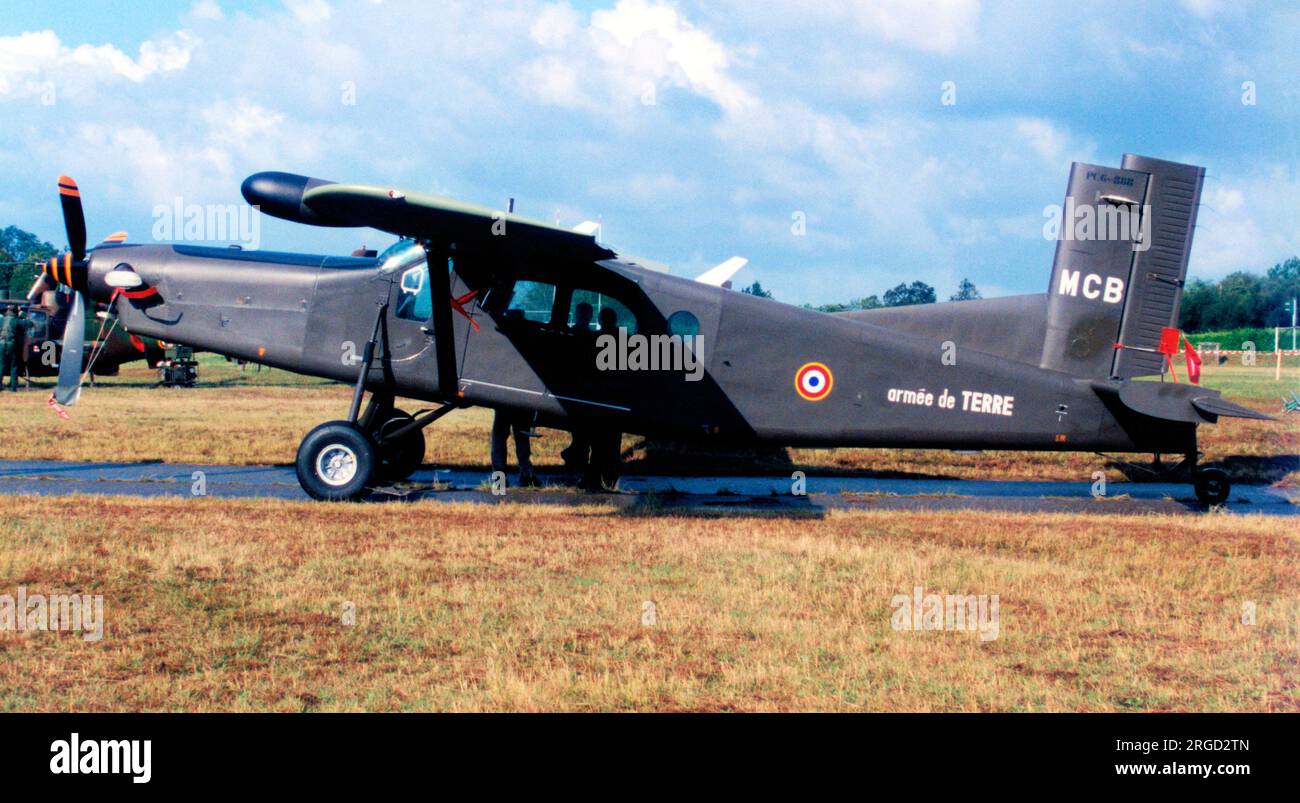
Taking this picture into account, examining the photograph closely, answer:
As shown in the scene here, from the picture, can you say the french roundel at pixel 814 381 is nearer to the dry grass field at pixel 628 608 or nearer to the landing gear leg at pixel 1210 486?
the dry grass field at pixel 628 608

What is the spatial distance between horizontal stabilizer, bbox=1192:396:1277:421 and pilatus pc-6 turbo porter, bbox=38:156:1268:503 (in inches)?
1.4

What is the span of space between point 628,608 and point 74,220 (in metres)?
9.40

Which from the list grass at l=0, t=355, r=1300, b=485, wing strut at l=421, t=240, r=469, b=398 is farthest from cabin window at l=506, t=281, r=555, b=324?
grass at l=0, t=355, r=1300, b=485

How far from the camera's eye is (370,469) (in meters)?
11.7

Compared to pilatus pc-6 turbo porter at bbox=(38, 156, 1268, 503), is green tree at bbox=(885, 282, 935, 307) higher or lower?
higher

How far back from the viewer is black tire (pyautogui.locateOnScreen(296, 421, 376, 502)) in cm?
1162

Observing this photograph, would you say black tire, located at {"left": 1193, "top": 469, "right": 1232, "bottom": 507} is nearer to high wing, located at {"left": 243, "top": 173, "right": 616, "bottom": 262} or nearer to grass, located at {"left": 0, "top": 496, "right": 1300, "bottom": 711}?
grass, located at {"left": 0, "top": 496, "right": 1300, "bottom": 711}

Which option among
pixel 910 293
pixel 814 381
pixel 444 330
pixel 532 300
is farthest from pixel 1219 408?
pixel 910 293

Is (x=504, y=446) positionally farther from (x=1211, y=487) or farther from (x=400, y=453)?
(x=1211, y=487)

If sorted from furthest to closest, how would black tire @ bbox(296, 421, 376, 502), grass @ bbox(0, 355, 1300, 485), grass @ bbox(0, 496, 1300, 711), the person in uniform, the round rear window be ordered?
the person in uniform → grass @ bbox(0, 355, 1300, 485) → the round rear window → black tire @ bbox(296, 421, 376, 502) → grass @ bbox(0, 496, 1300, 711)

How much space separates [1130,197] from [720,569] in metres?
7.77

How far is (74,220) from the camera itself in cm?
1252

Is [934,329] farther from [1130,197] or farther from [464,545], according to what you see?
[464,545]
